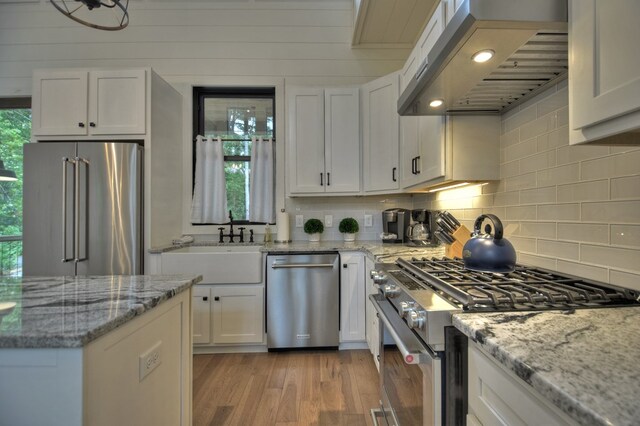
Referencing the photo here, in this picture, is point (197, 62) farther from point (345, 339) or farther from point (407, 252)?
point (345, 339)

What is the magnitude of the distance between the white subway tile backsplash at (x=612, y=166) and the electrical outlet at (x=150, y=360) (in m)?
1.70

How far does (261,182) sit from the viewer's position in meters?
3.09

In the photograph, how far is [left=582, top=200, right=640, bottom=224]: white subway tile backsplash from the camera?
1000 millimetres

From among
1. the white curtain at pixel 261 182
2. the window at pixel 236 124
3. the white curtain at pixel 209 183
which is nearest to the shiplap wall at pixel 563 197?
the white curtain at pixel 261 182

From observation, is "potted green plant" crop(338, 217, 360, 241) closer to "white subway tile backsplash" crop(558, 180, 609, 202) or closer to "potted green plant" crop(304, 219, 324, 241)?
"potted green plant" crop(304, 219, 324, 241)

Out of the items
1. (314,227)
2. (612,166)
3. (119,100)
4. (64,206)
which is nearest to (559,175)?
(612,166)

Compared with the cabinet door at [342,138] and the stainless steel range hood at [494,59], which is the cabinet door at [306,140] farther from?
the stainless steel range hood at [494,59]

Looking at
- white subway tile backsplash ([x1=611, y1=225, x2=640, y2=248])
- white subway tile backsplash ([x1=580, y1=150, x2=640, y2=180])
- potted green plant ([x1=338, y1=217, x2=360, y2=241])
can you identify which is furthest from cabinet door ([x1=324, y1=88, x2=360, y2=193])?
white subway tile backsplash ([x1=611, y1=225, x2=640, y2=248])

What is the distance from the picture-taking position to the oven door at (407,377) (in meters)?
0.90

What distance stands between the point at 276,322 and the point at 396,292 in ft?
5.13

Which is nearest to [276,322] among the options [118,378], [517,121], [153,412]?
[153,412]

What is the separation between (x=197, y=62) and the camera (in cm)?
313

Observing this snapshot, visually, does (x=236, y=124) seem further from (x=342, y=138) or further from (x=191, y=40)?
(x=342, y=138)

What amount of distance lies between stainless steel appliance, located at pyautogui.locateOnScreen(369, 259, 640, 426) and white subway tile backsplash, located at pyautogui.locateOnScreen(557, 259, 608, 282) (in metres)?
0.06
